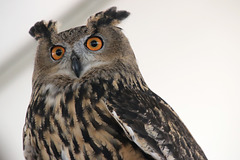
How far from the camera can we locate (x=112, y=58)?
70.0 inches

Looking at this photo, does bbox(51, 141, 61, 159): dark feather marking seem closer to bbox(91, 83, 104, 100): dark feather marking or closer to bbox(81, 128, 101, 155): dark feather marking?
bbox(81, 128, 101, 155): dark feather marking

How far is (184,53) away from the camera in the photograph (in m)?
2.34

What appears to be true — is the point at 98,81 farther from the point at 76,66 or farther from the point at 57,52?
the point at 57,52

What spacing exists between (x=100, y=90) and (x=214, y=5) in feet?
3.36

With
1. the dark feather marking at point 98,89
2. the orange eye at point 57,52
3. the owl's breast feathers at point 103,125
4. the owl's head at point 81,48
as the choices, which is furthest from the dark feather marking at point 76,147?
the orange eye at point 57,52

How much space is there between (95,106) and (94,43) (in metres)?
0.39

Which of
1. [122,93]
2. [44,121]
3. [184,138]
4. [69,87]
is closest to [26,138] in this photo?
[44,121]

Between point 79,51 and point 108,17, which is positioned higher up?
point 108,17

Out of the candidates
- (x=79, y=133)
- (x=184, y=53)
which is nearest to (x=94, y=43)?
(x=79, y=133)

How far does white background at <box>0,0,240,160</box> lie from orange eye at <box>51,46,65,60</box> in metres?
0.56

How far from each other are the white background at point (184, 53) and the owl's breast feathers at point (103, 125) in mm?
735

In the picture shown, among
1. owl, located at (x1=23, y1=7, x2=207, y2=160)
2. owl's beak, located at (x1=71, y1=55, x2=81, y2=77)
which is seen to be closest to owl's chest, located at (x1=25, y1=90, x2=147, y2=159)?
owl, located at (x1=23, y1=7, x2=207, y2=160)

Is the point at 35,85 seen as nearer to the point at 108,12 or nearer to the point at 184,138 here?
the point at 108,12

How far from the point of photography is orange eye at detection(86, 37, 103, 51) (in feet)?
5.62
